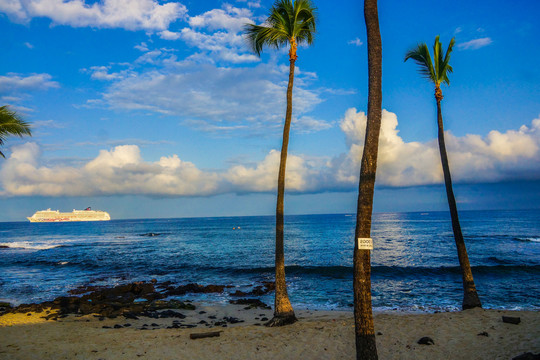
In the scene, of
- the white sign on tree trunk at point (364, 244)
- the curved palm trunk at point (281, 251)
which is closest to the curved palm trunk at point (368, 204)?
the white sign on tree trunk at point (364, 244)

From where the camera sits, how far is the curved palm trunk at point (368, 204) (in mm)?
6371

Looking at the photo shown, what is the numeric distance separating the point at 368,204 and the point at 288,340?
656 centimetres

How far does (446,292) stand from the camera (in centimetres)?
2081

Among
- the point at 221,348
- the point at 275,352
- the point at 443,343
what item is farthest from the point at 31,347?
the point at 443,343

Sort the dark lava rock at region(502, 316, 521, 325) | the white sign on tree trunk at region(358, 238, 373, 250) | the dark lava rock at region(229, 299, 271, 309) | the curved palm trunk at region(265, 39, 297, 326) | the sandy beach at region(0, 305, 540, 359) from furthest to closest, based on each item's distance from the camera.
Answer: the dark lava rock at region(229, 299, 271, 309) → the curved palm trunk at region(265, 39, 297, 326) → the dark lava rock at region(502, 316, 521, 325) → the sandy beach at region(0, 305, 540, 359) → the white sign on tree trunk at region(358, 238, 373, 250)

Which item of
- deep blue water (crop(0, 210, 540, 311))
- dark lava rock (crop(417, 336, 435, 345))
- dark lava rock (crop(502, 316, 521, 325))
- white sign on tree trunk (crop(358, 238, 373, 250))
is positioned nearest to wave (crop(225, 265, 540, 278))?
deep blue water (crop(0, 210, 540, 311))

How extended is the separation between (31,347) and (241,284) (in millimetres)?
15515

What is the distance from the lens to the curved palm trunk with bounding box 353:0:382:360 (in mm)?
6371

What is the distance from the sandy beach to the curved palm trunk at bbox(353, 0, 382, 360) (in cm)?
345

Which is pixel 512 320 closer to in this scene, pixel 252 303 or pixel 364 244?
pixel 364 244

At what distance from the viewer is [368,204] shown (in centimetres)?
643

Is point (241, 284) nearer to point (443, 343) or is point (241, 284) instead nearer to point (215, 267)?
point (215, 267)

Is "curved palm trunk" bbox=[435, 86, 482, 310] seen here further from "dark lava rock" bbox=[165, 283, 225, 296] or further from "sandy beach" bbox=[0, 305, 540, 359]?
"dark lava rock" bbox=[165, 283, 225, 296]

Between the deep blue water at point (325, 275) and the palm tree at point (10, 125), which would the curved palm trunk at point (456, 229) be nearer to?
the deep blue water at point (325, 275)
